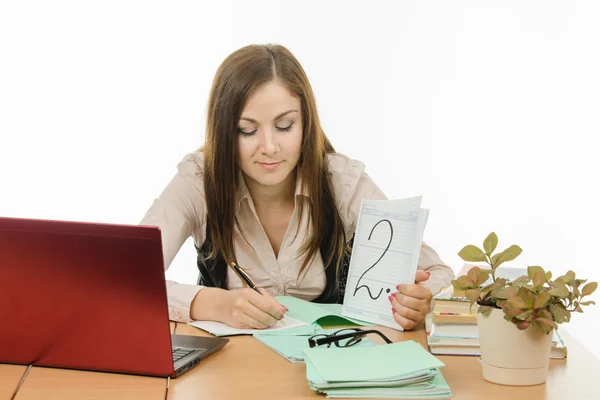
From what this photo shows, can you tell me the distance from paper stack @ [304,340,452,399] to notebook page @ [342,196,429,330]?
0.40 meters

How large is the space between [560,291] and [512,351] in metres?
0.13

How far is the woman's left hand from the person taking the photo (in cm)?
170

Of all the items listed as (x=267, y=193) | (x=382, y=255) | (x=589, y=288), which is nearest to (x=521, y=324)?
(x=589, y=288)

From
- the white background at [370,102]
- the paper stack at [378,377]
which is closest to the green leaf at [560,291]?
the paper stack at [378,377]

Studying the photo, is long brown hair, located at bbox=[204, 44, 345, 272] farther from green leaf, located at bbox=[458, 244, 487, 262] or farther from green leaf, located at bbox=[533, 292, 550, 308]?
green leaf, located at bbox=[533, 292, 550, 308]

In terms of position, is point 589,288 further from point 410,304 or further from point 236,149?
point 236,149

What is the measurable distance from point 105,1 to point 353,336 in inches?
126

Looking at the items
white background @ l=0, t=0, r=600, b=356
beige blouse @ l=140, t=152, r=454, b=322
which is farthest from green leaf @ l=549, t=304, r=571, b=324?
white background @ l=0, t=0, r=600, b=356

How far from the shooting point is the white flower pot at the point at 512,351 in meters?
1.31

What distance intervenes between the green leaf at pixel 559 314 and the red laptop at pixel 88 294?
2.06ft

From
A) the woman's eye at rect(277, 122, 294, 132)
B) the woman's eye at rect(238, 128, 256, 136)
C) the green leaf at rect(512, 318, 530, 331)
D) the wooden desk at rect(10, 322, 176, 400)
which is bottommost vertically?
the wooden desk at rect(10, 322, 176, 400)

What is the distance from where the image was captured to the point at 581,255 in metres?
4.19

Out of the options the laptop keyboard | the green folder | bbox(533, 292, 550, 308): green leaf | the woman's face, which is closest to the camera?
bbox(533, 292, 550, 308): green leaf

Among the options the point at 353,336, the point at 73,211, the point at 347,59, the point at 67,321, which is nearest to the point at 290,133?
the point at 353,336
